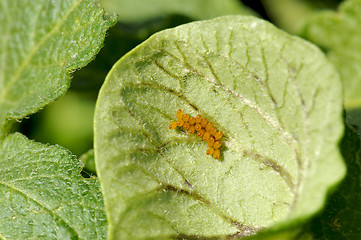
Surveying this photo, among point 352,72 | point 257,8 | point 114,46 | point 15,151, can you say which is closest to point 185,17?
point 114,46

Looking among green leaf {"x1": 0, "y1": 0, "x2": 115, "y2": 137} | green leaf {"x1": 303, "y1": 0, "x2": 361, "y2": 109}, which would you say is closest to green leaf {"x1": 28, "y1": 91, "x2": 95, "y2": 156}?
green leaf {"x1": 0, "y1": 0, "x2": 115, "y2": 137}

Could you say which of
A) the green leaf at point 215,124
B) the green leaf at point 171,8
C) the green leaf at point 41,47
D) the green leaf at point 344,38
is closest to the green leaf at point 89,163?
the green leaf at point 41,47

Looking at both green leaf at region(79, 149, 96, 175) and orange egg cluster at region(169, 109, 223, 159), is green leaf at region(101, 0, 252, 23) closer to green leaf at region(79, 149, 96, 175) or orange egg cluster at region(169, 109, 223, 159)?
green leaf at region(79, 149, 96, 175)

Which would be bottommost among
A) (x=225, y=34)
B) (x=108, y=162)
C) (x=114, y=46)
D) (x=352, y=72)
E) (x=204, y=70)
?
(x=352, y=72)

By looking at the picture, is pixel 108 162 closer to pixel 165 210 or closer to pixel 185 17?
pixel 165 210

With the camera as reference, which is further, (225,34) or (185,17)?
(185,17)

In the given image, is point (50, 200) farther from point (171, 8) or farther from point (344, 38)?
point (344, 38)
